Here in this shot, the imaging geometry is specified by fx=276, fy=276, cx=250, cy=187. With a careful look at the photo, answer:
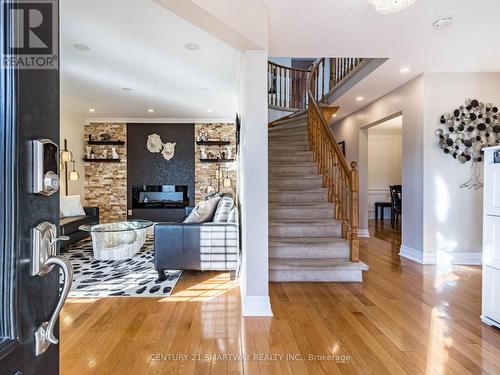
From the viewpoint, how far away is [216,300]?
8.69 ft

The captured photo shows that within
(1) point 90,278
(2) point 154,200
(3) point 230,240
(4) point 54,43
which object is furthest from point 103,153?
(4) point 54,43

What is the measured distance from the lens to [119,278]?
321 centimetres

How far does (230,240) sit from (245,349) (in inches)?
56.7

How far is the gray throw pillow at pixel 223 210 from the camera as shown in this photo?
342 cm

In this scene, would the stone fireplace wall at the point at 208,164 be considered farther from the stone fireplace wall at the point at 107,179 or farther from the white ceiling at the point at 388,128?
the white ceiling at the point at 388,128

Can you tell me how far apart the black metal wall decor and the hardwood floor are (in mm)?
1741

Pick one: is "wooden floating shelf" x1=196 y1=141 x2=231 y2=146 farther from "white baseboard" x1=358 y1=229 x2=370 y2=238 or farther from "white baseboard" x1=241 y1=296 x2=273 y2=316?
"white baseboard" x1=241 y1=296 x2=273 y2=316

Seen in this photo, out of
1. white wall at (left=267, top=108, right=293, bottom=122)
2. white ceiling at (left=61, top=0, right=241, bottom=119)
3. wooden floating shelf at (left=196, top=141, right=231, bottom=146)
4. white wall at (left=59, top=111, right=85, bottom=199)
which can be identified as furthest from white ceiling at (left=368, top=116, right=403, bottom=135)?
white wall at (left=59, top=111, right=85, bottom=199)

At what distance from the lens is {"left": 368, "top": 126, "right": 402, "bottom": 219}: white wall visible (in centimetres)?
818

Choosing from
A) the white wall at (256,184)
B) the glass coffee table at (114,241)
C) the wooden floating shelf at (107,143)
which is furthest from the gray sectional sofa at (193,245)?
the wooden floating shelf at (107,143)

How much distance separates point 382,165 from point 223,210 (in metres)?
6.42

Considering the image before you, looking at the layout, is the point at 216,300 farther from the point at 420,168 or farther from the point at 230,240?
the point at 420,168

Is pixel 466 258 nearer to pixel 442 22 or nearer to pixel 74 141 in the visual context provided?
pixel 442 22

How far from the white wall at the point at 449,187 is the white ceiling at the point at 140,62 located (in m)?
2.78
